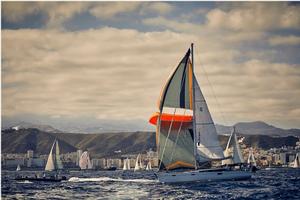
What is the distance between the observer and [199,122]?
34.9 meters

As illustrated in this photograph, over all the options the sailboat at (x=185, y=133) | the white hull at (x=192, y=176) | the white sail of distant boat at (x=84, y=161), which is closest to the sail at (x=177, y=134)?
the sailboat at (x=185, y=133)

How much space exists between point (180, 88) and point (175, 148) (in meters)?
4.13

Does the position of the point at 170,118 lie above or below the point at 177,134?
above

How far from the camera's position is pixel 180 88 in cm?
3406

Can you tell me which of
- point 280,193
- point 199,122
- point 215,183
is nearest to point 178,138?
point 199,122

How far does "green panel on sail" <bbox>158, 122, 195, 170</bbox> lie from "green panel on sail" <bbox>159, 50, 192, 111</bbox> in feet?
5.10

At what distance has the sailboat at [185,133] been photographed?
111 ft

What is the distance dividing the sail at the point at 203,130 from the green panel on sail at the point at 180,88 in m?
0.60

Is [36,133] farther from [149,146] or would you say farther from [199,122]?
[199,122]

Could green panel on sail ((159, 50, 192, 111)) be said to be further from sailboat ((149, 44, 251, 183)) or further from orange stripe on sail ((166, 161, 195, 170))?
orange stripe on sail ((166, 161, 195, 170))

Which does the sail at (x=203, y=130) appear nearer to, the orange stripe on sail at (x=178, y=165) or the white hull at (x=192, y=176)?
the orange stripe on sail at (x=178, y=165)

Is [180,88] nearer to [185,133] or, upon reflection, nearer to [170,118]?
[170,118]

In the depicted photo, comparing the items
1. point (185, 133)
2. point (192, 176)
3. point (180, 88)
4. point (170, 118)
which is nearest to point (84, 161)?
point (185, 133)

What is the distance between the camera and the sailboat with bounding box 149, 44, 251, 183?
111ft
